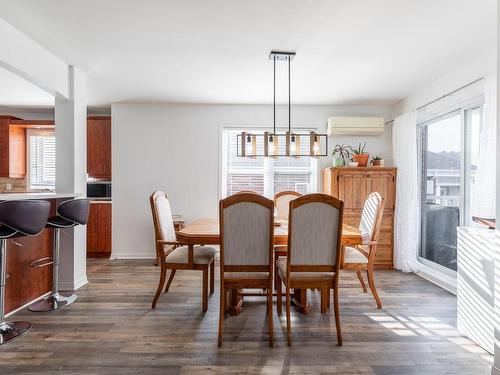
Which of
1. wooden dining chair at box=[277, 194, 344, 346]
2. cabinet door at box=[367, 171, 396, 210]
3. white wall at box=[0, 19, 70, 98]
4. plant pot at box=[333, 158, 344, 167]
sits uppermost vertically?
white wall at box=[0, 19, 70, 98]

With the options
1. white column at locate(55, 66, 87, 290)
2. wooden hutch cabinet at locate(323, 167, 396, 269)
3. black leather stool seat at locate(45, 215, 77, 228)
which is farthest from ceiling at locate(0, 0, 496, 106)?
black leather stool seat at locate(45, 215, 77, 228)

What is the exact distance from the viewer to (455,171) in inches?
136

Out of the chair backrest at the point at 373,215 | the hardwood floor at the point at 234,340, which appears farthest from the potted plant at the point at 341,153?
the hardwood floor at the point at 234,340

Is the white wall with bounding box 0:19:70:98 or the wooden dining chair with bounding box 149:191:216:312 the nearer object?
the white wall with bounding box 0:19:70:98

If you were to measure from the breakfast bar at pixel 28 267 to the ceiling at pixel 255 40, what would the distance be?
4.88 feet

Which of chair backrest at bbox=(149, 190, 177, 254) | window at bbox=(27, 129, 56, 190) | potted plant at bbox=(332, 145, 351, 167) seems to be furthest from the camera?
window at bbox=(27, 129, 56, 190)

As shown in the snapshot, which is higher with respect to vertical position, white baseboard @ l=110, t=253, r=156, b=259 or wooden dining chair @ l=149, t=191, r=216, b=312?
wooden dining chair @ l=149, t=191, r=216, b=312

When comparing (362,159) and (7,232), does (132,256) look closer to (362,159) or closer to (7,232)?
(7,232)

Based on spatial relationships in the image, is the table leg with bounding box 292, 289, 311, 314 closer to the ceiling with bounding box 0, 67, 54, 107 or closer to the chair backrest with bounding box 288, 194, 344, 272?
the chair backrest with bounding box 288, 194, 344, 272

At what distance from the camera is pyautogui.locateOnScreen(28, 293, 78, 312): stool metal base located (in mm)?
2695

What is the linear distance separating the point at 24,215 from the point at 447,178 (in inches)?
171

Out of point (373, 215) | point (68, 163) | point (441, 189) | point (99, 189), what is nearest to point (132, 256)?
point (99, 189)

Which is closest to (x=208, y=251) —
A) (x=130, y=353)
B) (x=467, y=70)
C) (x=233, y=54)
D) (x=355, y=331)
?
(x=130, y=353)

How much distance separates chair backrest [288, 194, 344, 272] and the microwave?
3709 mm
